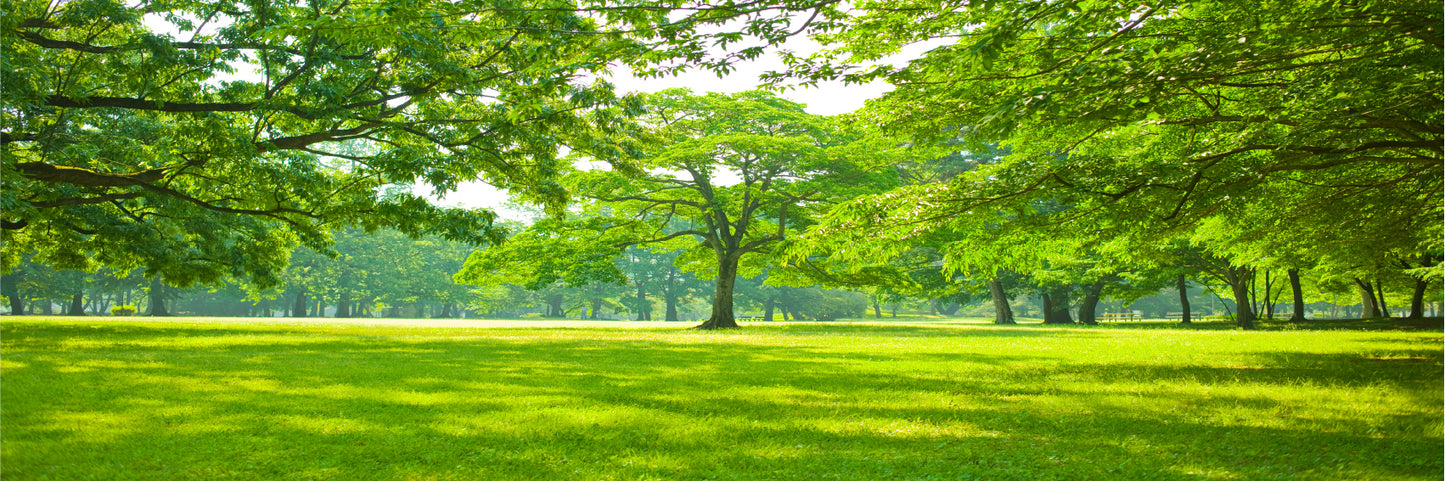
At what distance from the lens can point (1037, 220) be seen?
10438mm

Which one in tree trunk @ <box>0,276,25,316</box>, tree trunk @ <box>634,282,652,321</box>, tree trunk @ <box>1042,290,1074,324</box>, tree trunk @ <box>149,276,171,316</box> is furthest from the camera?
tree trunk @ <box>634,282,652,321</box>

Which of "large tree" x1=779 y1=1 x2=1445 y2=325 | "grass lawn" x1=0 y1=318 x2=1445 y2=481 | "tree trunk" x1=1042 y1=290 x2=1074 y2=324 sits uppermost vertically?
"large tree" x1=779 y1=1 x2=1445 y2=325

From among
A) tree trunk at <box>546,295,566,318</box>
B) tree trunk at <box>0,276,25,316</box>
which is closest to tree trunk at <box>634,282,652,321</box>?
tree trunk at <box>546,295,566,318</box>

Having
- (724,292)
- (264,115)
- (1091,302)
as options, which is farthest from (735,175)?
(1091,302)

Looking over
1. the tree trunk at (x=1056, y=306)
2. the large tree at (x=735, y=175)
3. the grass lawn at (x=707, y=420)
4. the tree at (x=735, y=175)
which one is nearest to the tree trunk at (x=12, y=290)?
the large tree at (x=735, y=175)

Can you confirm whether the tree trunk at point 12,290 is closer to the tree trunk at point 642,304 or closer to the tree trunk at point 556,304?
the tree trunk at point 556,304

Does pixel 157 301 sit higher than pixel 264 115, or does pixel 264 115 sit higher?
pixel 264 115

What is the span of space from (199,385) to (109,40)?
11.8m

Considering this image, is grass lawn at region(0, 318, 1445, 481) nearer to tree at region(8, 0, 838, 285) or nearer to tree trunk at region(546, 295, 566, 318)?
tree at region(8, 0, 838, 285)

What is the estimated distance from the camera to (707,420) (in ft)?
22.0

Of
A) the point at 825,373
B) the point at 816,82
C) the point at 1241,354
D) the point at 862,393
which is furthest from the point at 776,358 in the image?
the point at 1241,354

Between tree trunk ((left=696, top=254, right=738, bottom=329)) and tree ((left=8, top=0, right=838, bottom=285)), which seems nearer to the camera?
tree ((left=8, top=0, right=838, bottom=285))

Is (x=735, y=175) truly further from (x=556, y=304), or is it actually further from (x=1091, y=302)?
(x=556, y=304)

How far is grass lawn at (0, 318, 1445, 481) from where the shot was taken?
510 centimetres
